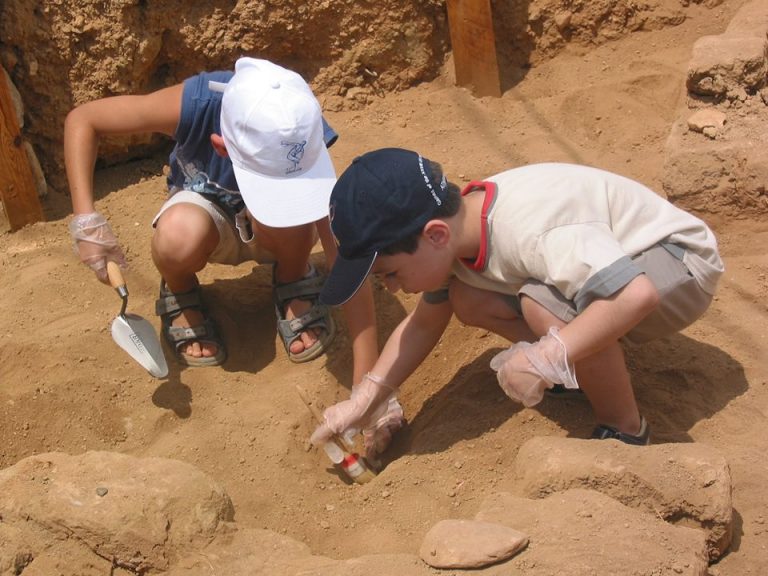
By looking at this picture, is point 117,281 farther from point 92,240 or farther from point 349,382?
point 349,382

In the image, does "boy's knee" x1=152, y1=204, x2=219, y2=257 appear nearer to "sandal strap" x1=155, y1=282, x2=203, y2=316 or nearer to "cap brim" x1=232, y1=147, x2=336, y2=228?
"sandal strap" x1=155, y1=282, x2=203, y2=316

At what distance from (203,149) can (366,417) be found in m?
0.97

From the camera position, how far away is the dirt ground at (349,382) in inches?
92.7

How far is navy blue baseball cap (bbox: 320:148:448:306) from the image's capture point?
81.1 inches

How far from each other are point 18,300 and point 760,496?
235 centimetres

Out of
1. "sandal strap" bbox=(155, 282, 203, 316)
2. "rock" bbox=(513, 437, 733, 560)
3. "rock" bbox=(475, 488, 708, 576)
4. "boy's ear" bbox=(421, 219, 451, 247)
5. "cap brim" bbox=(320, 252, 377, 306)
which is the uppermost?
"boy's ear" bbox=(421, 219, 451, 247)

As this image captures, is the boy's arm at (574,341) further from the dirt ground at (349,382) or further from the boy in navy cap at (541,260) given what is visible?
the dirt ground at (349,382)

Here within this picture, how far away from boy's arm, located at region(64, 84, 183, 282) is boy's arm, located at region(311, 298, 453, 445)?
80 cm

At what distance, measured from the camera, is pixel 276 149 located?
250 cm

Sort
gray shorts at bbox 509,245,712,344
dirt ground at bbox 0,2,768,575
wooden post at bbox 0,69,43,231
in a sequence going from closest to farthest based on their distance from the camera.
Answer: gray shorts at bbox 509,245,712,344 < dirt ground at bbox 0,2,768,575 < wooden post at bbox 0,69,43,231

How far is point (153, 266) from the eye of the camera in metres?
3.45

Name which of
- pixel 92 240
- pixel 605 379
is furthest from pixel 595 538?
pixel 92 240

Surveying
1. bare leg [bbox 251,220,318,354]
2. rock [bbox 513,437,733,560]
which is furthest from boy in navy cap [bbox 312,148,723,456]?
bare leg [bbox 251,220,318,354]

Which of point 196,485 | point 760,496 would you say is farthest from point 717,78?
point 196,485
